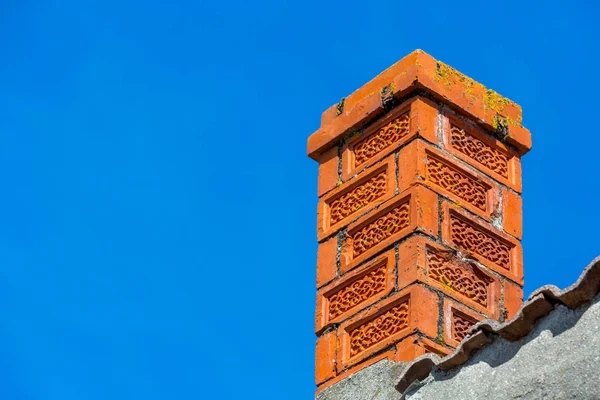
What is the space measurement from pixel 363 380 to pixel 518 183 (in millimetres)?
1527

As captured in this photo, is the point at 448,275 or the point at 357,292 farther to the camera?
the point at 357,292

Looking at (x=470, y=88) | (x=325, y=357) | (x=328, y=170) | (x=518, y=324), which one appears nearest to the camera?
(x=518, y=324)

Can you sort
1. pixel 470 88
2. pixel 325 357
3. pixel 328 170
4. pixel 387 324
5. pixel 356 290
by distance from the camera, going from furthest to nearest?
pixel 328 170, pixel 470 88, pixel 356 290, pixel 325 357, pixel 387 324

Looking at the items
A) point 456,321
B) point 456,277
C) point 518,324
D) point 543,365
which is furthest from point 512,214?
point 543,365

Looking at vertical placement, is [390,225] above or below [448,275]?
above

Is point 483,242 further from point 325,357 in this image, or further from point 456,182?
point 325,357

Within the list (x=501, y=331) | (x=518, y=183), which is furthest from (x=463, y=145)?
(x=501, y=331)

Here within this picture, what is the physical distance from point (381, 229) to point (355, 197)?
36 centimetres

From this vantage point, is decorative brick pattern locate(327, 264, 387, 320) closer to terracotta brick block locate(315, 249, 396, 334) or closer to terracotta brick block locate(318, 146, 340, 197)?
terracotta brick block locate(315, 249, 396, 334)

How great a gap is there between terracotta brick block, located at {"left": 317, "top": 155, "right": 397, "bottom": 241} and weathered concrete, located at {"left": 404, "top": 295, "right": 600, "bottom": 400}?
170 centimetres

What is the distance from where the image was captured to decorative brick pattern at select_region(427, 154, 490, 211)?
25.8ft

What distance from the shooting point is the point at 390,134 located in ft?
26.5

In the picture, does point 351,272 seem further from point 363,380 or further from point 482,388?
→ point 482,388

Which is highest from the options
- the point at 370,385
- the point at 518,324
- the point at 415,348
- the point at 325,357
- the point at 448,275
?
the point at 448,275
